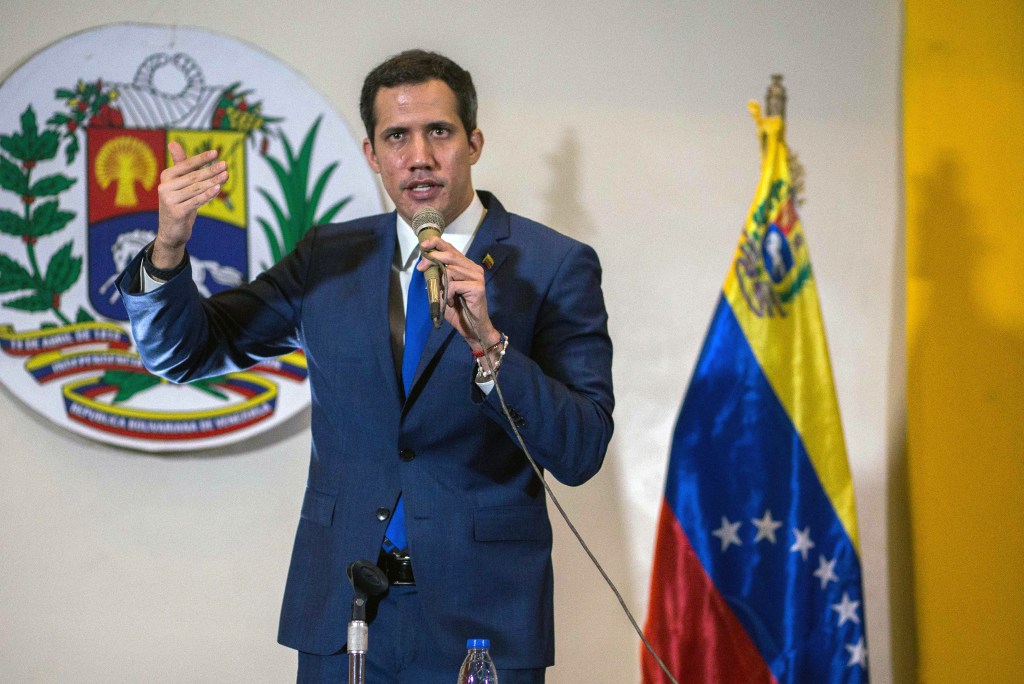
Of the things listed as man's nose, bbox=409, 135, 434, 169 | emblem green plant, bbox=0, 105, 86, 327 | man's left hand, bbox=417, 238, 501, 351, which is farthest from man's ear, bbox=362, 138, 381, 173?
emblem green plant, bbox=0, 105, 86, 327

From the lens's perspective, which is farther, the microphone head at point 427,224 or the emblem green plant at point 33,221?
the emblem green plant at point 33,221

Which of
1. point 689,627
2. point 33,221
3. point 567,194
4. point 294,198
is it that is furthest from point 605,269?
point 33,221

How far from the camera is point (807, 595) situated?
9.34 feet

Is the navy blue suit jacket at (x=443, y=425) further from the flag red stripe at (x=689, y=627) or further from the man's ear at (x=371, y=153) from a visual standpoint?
the flag red stripe at (x=689, y=627)

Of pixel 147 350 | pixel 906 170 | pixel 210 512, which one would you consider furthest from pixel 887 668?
pixel 147 350

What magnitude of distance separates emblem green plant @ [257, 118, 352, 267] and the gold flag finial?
3.98 ft

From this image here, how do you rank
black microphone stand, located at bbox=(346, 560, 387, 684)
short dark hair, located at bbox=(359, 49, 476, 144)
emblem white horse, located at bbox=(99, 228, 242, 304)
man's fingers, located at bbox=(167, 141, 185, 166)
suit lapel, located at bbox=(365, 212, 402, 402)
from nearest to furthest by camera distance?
1. black microphone stand, located at bbox=(346, 560, 387, 684)
2. man's fingers, located at bbox=(167, 141, 185, 166)
3. suit lapel, located at bbox=(365, 212, 402, 402)
4. short dark hair, located at bbox=(359, 49, 476, 144)
5. emblem white horse, located at bbox=(99, 228, 242, 304)

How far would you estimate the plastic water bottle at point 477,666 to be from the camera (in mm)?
1617

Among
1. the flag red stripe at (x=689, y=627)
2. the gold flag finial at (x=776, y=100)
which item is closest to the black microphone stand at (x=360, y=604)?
the flag red stripe at (x=689, y=627)

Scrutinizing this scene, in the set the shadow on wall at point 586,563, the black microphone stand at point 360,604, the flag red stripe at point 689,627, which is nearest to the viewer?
the black microphone stand at point 360,604

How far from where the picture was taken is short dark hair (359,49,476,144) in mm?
1963

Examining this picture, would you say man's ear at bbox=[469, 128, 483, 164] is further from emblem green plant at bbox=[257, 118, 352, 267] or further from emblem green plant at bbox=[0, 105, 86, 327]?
emblem green plant at bbox=[0, 105, 86, 327]

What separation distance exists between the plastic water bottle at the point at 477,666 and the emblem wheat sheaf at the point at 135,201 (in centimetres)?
144

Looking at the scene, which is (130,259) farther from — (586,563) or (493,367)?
(493,367)
